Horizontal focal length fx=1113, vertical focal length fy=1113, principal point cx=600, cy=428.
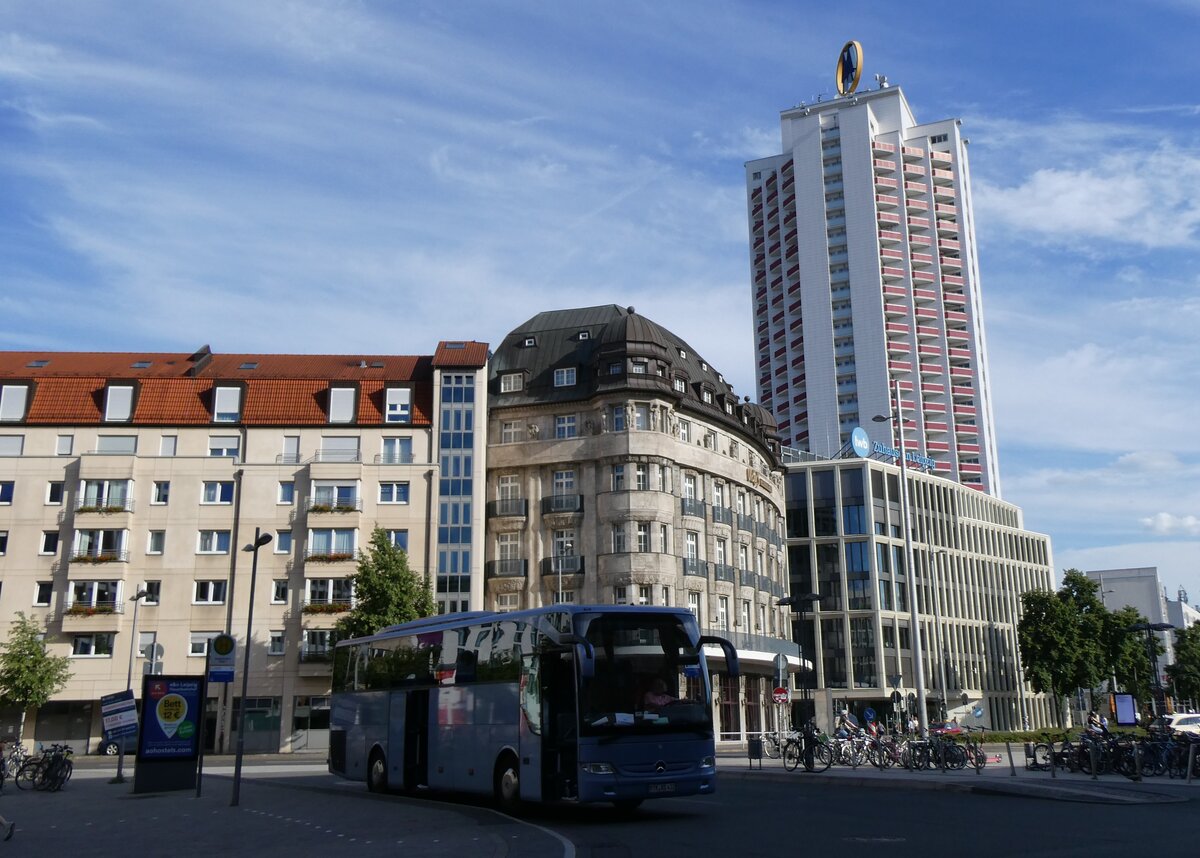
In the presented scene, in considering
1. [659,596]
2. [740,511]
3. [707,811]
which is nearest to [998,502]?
[740,511]

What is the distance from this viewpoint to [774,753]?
37.1m

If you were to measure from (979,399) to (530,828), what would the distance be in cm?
12037

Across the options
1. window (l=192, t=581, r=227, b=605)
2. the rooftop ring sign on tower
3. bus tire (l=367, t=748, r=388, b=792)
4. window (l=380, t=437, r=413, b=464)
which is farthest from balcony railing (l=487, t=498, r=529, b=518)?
the rooftop ring sign on tower

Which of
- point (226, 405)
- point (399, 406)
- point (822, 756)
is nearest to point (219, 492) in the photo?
point (226, 405)

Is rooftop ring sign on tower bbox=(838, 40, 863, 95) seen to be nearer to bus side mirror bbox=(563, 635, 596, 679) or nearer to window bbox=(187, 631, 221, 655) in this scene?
window bbox=(187, 631, 221, 655)

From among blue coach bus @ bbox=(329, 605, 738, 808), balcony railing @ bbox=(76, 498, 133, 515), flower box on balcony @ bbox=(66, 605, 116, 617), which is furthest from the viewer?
balcony railing @ bbox=(76, 498, 133, 515)

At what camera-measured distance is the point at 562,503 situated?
6019 cm

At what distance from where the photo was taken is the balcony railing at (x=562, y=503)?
59.8 metres

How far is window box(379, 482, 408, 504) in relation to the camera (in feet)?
195

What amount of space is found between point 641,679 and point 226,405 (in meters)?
48.7

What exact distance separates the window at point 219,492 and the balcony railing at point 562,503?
1651 centimetres

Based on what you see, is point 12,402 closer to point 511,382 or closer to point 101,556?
point 101,556

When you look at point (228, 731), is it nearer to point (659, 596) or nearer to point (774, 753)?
point (659, 596)

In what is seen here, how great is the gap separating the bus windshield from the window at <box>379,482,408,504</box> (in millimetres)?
43264
